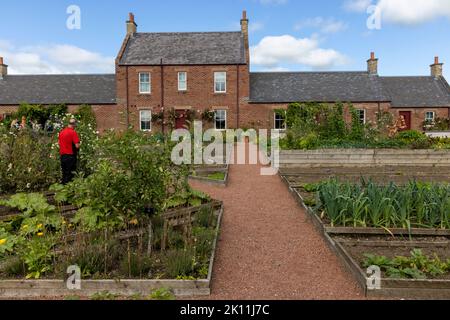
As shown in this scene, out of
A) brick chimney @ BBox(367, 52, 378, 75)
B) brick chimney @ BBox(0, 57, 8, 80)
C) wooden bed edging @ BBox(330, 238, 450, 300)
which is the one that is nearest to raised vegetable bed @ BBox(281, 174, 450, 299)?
wooden bed edging @ BBox(330, 238, 450, 300)

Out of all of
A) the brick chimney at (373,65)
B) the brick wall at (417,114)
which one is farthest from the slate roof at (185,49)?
the brick wall at (417,114)

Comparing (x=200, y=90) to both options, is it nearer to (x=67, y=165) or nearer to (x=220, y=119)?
(x=220, y=119)

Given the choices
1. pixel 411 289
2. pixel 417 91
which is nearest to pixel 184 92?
pixel 417 91

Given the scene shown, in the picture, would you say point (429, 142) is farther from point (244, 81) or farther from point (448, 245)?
point (244, 81)

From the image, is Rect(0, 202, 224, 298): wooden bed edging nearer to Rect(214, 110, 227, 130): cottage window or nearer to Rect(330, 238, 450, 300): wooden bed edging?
Rect(330, 238, 450, 300): wooden bed edging

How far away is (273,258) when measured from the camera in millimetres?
5984

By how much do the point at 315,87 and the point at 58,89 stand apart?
68.8 feet

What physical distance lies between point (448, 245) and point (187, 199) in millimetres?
4803

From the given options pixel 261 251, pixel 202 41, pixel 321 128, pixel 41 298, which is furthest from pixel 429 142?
pixel 202 41

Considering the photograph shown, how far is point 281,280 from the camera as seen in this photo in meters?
5.12

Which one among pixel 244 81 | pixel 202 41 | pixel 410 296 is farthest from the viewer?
pixel 202 41

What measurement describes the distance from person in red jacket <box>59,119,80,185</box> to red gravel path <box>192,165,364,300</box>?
12.3 feet

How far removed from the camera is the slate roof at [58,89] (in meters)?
30.7

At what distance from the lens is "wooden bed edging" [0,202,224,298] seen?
15.3 feet
